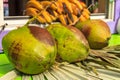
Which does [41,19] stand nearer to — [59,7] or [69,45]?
[59,7]

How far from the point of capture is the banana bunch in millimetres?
1139

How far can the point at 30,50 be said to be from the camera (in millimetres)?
738

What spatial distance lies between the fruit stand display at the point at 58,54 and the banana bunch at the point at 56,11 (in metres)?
0.14

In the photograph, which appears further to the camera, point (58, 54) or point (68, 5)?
point (68, 5)

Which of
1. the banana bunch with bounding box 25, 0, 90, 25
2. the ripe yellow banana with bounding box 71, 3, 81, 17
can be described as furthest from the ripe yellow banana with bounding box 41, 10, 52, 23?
the ripe yellow banana with bounding box 71, 3, 81, 17

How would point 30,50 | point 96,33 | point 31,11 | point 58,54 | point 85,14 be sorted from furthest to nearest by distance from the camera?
1. point 85,14
2. point 31,11
3. point 96,33
4. point 58,54
5. point 30,50

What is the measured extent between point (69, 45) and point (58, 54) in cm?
5

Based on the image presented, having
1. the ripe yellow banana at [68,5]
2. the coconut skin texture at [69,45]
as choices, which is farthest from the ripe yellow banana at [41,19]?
the coconut skin texture at [69,45]

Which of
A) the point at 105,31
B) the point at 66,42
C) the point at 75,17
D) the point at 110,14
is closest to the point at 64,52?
→ the point at 66,42

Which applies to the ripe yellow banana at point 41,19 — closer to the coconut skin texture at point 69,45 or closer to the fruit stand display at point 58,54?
the fruit stand display at point 58,54

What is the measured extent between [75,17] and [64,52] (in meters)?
0.39

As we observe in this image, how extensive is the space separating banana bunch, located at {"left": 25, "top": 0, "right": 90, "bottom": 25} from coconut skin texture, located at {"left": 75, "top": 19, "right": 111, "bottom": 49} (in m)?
0.12

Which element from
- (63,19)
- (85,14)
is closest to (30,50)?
(63,19)

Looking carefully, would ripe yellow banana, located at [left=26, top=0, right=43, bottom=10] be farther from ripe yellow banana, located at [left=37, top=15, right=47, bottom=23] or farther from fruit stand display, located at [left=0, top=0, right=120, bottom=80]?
fruit stand display, located at [left=0, top=0, right=120, bottom=80]
